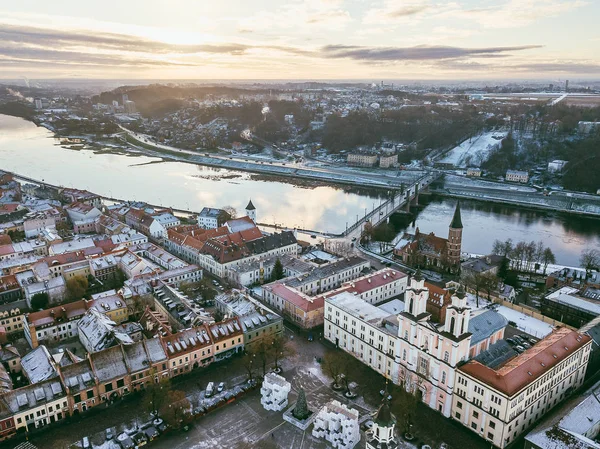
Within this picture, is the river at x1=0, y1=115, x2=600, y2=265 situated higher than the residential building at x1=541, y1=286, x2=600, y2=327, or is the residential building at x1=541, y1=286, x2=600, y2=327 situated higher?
the residential building at x1=541, y1=286, x2=600, y2=327

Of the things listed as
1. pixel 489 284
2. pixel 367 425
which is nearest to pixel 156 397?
pixel 367 425

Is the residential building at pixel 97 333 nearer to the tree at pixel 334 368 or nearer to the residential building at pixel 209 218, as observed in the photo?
the tree at pixel 334 368

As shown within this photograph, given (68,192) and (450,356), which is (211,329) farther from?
(68,192)

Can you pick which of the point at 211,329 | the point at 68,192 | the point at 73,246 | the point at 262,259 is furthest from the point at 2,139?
the point at 211,329

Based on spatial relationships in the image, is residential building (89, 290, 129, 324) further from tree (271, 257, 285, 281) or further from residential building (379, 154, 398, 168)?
residential building (379, 154, 398, 168)

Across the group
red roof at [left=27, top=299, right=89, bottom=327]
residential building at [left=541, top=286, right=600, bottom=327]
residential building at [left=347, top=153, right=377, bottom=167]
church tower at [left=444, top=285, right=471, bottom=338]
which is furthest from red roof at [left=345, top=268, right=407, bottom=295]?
residential building at [left=347, top=153, right=377, bottom=167]
